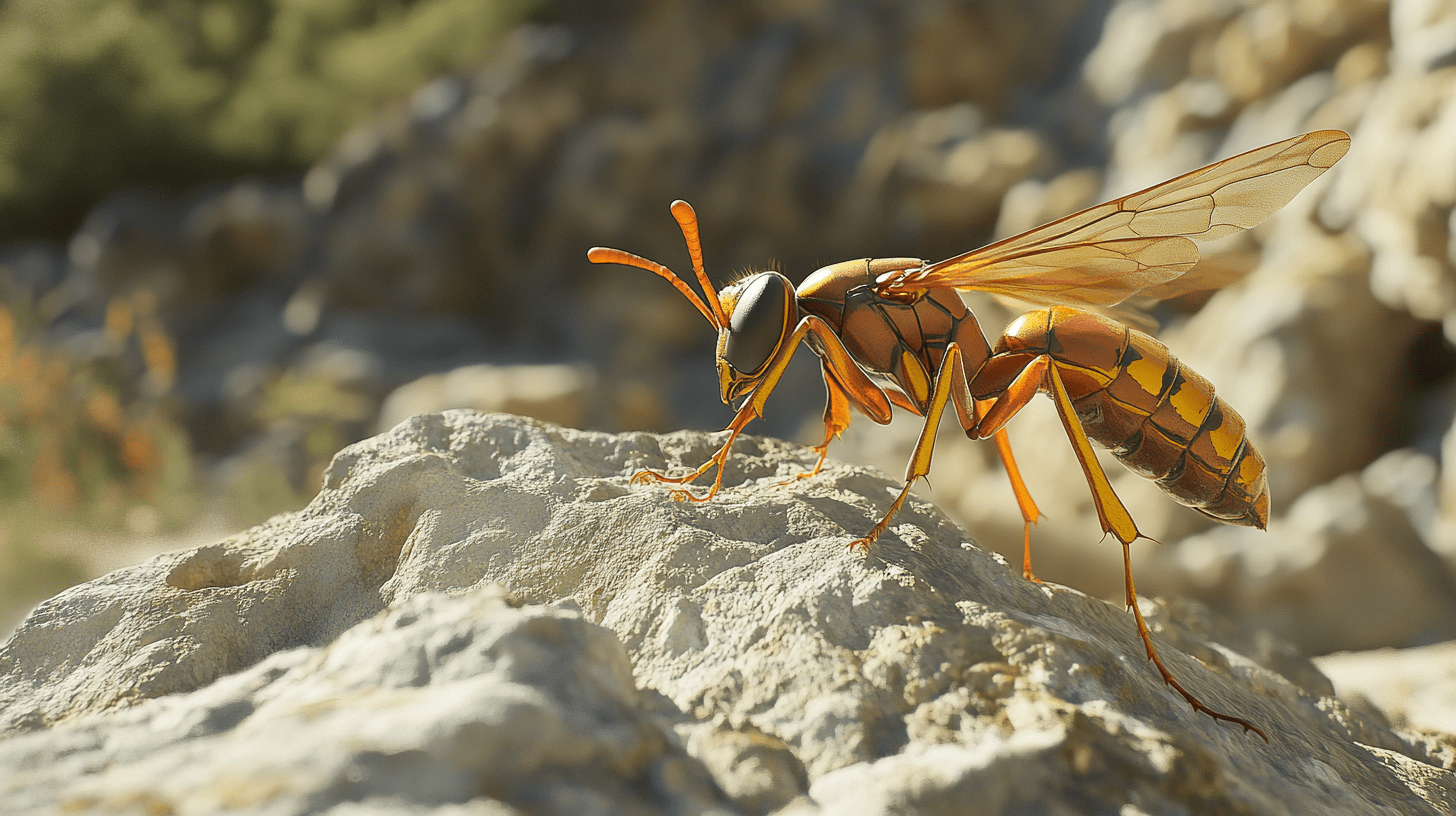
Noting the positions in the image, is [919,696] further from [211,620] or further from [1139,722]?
[211,620]

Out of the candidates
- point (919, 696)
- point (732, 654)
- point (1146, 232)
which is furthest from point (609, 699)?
point (1146, 232)

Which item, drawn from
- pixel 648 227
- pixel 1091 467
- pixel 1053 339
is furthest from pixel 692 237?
pixel 648 227

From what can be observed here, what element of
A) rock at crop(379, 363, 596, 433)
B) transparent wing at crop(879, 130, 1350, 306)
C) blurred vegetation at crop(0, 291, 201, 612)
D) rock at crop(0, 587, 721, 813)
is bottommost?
rock at crop(0, 587, 721, 813)

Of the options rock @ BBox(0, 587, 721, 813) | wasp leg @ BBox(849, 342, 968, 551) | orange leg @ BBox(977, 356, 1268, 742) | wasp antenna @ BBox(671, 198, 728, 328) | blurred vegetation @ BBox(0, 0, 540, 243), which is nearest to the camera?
rock @ BBox(0, 587, 721, 813)

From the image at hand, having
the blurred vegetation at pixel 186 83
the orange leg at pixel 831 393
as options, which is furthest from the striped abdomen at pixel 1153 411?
the blurred vegetation at pixel 186 83

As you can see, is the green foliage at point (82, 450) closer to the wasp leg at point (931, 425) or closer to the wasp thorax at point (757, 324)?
the wasp thorax at point (757, 324)

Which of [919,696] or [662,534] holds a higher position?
[662,534]

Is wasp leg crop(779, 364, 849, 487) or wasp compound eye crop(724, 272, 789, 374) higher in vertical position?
wasp compound eye crop(724, 272, 789, 374)

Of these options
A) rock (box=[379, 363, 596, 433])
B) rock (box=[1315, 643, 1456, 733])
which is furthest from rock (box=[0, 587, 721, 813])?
rock (box=[379, 363, 596, 433])

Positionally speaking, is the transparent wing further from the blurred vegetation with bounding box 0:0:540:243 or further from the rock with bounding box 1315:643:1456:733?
the blurred vegetation with bounding box 0:0:540:243
